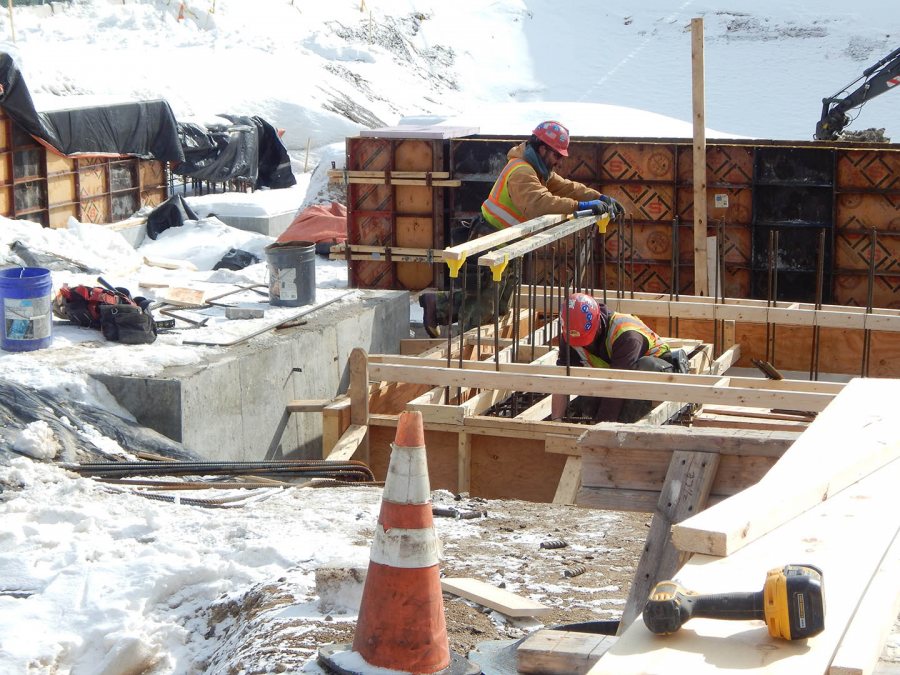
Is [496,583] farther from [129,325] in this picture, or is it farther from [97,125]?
[97,125]

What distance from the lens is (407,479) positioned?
3748 mm

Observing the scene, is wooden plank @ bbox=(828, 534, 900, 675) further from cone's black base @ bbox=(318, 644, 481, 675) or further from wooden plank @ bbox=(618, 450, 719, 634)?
cone's black base @ bbox=(318, 644, 481, 675)

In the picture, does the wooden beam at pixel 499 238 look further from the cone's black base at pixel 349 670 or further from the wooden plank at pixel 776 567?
the wooden plank at pixel 776 567

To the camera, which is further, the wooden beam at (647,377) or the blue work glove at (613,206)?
the blue work glove at (613,206)

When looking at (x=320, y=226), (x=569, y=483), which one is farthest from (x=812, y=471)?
(x=320, y=226)

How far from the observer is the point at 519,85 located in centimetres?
4762

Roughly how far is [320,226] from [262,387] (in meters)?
8.05

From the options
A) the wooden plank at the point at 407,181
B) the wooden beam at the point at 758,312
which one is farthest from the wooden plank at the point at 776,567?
the wooden plank at the point at 407,181

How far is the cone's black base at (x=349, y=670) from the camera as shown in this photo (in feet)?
12.0

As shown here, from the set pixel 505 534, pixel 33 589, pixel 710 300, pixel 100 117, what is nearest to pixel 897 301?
pixel 710 300

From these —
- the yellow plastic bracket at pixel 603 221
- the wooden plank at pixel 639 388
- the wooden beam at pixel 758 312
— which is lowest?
the wooden plank at pixel 639 388

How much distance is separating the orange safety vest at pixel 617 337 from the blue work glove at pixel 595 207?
1.39 m

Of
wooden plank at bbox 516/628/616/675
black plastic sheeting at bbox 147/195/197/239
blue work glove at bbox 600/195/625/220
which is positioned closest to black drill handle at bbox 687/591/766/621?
wooden plank at bbox 516/628/616/675

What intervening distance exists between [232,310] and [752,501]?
743cm
